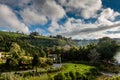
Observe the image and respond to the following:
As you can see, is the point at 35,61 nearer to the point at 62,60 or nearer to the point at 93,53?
the point at 93,53

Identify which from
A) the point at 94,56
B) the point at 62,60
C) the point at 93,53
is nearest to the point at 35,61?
the point at 94,56

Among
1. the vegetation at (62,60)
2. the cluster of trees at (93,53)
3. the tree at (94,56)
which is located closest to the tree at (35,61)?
the vegetation at (62,60)

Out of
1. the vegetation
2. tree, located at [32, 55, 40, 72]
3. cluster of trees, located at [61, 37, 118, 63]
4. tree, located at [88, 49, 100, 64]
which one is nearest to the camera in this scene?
the vegetation

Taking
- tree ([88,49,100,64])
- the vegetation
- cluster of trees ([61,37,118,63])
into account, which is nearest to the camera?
the vegetation

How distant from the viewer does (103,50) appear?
90438 millimetres

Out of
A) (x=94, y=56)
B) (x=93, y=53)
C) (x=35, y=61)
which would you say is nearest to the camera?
Result: (x=35, y=61)

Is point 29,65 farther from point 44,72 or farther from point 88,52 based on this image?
point 88,52

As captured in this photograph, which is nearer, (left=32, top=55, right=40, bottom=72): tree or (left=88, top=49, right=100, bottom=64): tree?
(left=32, top=55, right=40, bottom=72): tree

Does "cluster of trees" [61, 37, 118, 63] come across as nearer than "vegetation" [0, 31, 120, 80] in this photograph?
No

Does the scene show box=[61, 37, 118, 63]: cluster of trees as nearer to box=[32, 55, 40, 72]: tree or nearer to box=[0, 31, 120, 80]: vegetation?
box=[0, 31, 120, 80]: vegetation

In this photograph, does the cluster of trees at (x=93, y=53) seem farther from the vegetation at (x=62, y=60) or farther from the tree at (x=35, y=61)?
the tree at (x=35, y=61)

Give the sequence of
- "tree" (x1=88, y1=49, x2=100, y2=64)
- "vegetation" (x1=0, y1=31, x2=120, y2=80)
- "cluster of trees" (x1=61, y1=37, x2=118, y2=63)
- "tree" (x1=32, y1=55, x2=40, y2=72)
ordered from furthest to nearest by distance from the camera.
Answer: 1. "cluster of trees" (x1=61, y1=37, x2=118, y2=63)
2. "tree" (x1=88, y1=49, x2=100, y2=64)
3. "tree" (x1=32, y1=55, x2=40, y2=72)
4. "vegetation" (x1=0, y1=31, x2=120, y2=80)

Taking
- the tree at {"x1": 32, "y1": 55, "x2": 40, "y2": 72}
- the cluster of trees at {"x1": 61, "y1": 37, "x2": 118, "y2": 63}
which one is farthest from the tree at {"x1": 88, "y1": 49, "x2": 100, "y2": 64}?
the tree at {"x1": 32, "y1": 55, "x2": 40, "y2": 72}

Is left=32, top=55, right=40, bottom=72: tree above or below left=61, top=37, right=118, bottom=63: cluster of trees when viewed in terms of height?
below
